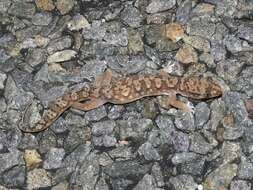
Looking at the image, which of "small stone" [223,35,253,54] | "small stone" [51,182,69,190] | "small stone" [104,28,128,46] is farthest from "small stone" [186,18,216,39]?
"small stone" [51,182,69,190]

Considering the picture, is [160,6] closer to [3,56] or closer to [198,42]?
[198,42]

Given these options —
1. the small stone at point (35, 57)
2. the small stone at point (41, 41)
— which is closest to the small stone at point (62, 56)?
the small stone at point (35, 57)

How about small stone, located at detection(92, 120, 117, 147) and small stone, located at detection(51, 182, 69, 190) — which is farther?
small stone, located at detection(92, 120, 117, 147)

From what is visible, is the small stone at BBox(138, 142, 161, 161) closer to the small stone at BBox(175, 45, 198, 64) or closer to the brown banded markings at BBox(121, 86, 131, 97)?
the brown banded markings at BBox(121, 86, 131, 97)

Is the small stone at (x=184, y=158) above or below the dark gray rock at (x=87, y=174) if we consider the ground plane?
above

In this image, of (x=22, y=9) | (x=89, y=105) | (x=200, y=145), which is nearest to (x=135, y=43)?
(x=89, y=105)

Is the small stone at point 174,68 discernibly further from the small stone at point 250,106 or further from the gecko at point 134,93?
the small stone at point 250,106
